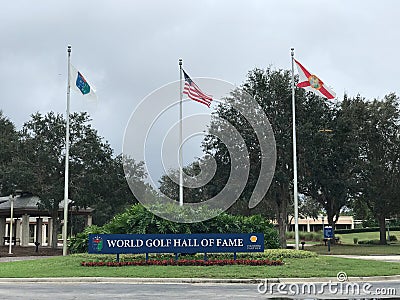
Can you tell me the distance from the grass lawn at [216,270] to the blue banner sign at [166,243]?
4.29 ft

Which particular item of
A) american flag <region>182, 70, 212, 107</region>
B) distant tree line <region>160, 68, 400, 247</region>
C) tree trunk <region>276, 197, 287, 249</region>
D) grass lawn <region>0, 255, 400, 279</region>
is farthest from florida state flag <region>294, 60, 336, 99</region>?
tree trunk <region>276, 197, 287, 249</region>

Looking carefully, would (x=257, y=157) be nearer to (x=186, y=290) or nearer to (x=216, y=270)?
(x=216, y=270)

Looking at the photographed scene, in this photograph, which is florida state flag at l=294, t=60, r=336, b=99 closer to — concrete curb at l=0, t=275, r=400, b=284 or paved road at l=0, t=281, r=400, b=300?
concrete curb at l=0, t=275, r=400, b=284

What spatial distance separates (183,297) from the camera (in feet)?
46.3

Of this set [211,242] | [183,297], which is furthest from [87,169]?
[183,297]

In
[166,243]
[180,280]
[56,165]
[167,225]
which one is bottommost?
[180,280]

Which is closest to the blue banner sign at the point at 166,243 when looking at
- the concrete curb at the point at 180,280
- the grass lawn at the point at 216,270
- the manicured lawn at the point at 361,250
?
the grass lawn at the point at 216,270

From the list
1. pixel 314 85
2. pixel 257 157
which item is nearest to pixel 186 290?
pixel 314 85

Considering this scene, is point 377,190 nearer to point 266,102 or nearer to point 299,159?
point 299,159

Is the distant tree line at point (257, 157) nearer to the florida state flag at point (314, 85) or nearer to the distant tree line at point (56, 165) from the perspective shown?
the distant tree line at point (56, 165)

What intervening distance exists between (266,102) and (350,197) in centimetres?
1434

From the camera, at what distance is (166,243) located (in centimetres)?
2325

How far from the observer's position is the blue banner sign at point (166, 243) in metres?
23.1

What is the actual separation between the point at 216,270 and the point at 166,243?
3.64 meters
